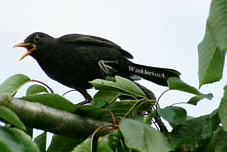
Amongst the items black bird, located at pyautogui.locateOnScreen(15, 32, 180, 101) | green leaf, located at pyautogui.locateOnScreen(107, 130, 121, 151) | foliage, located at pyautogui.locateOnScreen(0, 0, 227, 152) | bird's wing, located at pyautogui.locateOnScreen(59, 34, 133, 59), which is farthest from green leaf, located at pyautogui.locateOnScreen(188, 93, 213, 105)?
bird's wing, located at pyautogui.locateOnScreen(59, 34, 133, 59)

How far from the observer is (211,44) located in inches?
72.0

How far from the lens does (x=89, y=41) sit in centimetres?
475

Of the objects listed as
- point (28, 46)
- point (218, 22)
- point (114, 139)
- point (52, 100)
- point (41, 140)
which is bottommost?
point (28, 46)

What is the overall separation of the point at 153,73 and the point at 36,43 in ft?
5.64

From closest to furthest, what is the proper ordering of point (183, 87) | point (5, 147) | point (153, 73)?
point (5, 147) < point (183, 87) < point (153, 73)

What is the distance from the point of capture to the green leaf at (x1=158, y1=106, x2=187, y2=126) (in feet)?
6.84

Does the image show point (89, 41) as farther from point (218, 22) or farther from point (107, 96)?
point (218, 22)

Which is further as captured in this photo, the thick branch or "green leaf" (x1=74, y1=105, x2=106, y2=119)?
"green leaf" (x1=74, y1=105, x2=106, y2=119)

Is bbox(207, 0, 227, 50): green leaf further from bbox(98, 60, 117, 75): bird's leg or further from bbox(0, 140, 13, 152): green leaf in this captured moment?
bbox(98, 60, 117, 75): bird's leg

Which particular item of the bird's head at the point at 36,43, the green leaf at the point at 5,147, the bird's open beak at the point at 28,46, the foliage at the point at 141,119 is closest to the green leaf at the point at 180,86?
the foliage at the point at 141,119

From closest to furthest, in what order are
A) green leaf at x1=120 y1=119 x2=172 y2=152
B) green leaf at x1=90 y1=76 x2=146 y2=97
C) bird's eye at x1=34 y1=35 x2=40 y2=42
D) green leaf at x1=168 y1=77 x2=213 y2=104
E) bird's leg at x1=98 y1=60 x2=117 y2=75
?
1. green leaf at x1=120 y1=119 x2=172 y2=152
2. green leaf at x1=168 y1=77 x2=213 y2=104
3. green leaf at x1=90 y1=76 x2=146 y2=97
4. bird's leg at x1=98 y1=60 x2=117 y2=75
5. bird's eye at x1=34 y1=35 x2=40 y2=42

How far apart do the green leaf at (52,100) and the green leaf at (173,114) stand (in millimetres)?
534

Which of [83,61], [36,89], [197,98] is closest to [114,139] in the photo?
[197,98]

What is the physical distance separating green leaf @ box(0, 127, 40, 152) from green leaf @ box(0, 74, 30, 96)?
73 cm
